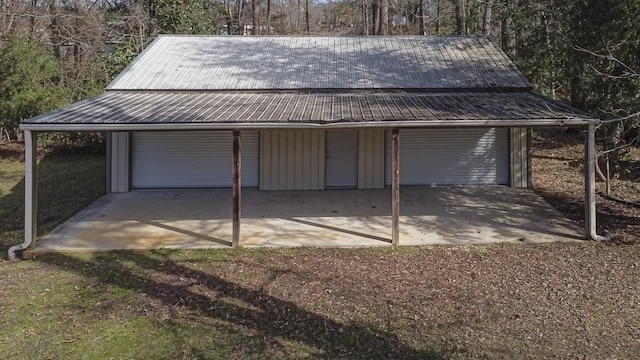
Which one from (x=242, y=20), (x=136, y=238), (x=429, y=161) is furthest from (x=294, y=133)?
(x=242, y=20)

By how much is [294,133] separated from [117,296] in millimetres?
6807

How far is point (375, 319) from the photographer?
17.0 ft

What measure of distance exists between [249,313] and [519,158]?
901 centimetres

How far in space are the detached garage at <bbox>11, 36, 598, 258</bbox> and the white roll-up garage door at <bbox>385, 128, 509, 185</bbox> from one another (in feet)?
0.08

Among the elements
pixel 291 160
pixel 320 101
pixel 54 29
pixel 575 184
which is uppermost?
pixel 54 29

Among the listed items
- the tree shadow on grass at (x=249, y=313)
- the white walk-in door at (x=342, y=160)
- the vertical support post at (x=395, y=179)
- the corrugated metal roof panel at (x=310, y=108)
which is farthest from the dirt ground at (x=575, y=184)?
the tree shadow on grass at (x=249, y=313)

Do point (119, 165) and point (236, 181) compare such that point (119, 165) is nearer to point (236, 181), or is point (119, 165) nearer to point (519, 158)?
point (236, 181)

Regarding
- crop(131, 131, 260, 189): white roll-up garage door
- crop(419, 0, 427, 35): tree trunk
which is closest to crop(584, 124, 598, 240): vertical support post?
crop(131, 131, 260, 189): white roll-up garage door

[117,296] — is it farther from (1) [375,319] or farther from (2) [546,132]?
(2) [546,132]

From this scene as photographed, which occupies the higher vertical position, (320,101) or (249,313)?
(320,101)

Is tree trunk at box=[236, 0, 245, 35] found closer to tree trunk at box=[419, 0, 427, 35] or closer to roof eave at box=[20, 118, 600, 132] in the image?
tree trunk at box=[419, 0, 427, 35]

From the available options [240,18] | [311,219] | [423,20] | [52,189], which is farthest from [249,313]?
[240,18]

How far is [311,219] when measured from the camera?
946 centimetres

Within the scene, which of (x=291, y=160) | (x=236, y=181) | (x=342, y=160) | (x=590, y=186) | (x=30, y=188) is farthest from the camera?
(x=342, y=160)
